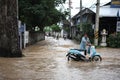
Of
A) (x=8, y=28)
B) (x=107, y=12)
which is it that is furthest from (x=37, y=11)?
(x=8, y=28)

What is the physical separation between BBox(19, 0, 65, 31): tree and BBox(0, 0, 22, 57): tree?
17.4m

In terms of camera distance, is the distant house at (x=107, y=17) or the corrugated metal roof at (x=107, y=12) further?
the distant house at (x=107, y=17)

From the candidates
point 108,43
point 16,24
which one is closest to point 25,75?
point 16,24

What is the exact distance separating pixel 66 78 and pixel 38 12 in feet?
86.7

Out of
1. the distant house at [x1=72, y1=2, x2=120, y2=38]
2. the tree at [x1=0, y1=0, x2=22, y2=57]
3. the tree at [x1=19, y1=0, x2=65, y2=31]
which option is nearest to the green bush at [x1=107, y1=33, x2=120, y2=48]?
the distant house at [x1=72, y1=2, x2=120, y2=38]

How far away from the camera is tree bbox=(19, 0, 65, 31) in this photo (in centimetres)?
3931

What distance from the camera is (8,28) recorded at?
70.5 feet

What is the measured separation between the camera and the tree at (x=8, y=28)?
70.3 ft

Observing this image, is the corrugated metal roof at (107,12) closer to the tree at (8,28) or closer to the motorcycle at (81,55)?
the tree at (8,28)

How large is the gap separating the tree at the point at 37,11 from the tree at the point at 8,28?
57.2 ft

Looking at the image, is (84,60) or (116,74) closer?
(116,74)

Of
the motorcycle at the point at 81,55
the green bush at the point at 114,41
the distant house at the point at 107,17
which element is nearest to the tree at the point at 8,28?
the motorcycle at the point at 81,55

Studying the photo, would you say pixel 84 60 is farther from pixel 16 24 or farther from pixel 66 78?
pixel 66 78

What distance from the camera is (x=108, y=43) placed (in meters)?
37.8
